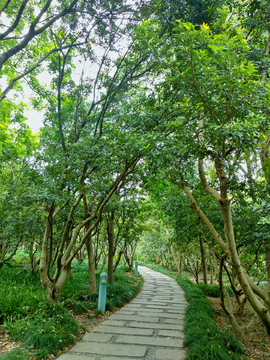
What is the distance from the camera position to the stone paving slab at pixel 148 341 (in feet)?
12.4

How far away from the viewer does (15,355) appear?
283 cm

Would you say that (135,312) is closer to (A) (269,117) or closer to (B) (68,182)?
(B) (68,182)

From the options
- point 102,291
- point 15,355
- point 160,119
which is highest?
point 160,119

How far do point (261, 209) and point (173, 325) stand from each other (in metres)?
3.29

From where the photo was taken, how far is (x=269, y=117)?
294 cm

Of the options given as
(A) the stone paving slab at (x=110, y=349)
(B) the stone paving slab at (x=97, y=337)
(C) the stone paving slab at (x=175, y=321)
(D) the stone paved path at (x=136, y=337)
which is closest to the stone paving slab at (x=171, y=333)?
(D) the stone paved path at (x=136, y=337)

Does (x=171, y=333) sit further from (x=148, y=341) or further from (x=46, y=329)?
(x=46, y=329)

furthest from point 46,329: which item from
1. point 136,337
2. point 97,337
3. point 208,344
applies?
point 208,344

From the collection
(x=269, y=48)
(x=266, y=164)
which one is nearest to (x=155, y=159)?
(x=266, y=164)

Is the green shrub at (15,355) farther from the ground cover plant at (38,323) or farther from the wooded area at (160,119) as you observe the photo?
the wooded area at (160,119)

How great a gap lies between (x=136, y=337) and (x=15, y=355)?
6.46ft

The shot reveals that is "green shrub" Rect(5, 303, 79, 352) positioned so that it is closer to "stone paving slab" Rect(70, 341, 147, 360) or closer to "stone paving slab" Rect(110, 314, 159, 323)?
"stone paving slab" Rect(70, 341, 147, 360)

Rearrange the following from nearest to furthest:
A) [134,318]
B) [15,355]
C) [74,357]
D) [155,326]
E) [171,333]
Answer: [15,355] → [74,357] → [171,333] → [155,326] → [134,318]

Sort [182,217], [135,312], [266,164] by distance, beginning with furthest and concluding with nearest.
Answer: [182,217]
[135,312]
[266,164]
